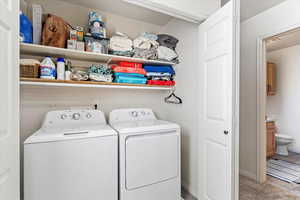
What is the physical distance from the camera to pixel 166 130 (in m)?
1.66

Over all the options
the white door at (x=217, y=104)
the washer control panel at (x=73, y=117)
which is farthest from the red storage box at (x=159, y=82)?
the washer control panel at (x=73, y=117)

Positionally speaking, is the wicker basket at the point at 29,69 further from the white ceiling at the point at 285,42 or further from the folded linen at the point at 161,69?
the white ceiling at the point at 285,42

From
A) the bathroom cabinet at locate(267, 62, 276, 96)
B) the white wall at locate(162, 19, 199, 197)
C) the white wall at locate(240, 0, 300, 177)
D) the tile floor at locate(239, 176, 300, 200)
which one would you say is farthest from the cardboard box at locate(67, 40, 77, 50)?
the bathroom cabinet at locate(267, 62, 276, 96)

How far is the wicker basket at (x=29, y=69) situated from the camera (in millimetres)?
1443

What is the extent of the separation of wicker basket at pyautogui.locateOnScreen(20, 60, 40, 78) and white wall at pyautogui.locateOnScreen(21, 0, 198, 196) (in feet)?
1.07

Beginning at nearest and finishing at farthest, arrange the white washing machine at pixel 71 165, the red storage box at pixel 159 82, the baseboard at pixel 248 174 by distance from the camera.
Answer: the white washing machine at pixel 71 165 < the red storage box at pixel 159 82 < the baseboard at pixel 248 174

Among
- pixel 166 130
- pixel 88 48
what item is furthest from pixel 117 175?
pixel 88 48

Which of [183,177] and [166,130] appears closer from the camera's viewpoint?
[166,130]

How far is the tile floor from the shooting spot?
1890 millimetres

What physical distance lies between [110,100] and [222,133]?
4.83 feet

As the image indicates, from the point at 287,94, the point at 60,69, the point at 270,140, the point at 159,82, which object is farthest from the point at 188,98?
the point at 287,94

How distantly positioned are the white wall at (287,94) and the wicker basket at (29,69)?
16.5 ft

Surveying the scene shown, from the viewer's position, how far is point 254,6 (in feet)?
7.20

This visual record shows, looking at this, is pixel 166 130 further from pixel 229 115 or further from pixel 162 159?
pixel 229 115
